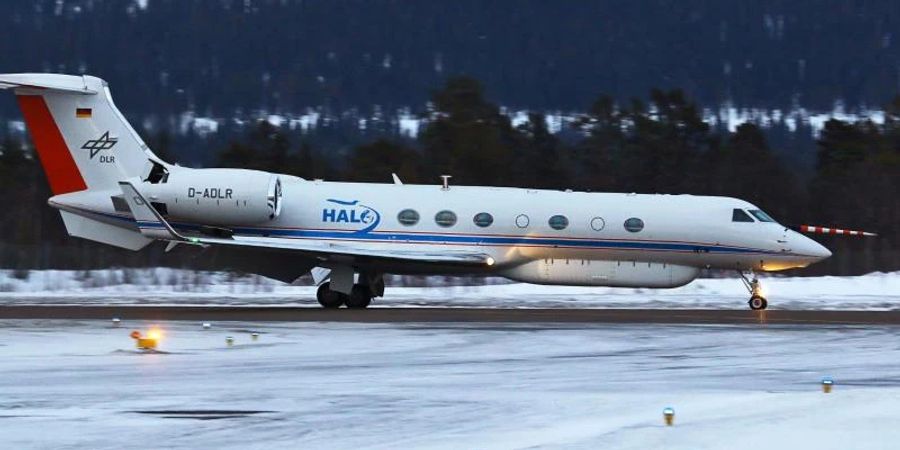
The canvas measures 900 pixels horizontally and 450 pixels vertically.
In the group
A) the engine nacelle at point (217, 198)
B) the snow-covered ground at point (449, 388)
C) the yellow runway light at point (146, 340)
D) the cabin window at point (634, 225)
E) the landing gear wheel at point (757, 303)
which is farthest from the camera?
the cabin window at point (634, 225)

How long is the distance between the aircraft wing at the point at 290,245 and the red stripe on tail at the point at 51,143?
7.10 ft

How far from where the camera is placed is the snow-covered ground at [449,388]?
11750 millimetres

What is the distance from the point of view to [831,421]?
12.3m

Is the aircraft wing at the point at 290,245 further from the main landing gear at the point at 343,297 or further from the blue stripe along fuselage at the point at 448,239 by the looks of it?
the main landing gear at the point at 343,297

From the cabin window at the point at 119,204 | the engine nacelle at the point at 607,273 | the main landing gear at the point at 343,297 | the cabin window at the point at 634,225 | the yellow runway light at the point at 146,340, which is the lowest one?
the yellow runway light at the point at 146,340

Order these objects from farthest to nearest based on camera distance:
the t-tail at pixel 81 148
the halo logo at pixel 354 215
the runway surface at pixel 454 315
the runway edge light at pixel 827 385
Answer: the t-tail at pixel 81 148, the halo logo at pixel 354 215, the runway surface at pixel 454 315, the runway edge light at pixel 827 385

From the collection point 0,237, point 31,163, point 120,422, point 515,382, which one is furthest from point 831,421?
point 31,163

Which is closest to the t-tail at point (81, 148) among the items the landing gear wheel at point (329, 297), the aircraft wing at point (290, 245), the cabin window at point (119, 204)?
the cabin window at point (119, 204)

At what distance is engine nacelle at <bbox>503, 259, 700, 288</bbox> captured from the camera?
27734mm

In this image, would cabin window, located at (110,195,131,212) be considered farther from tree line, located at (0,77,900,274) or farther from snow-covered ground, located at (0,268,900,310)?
tree line, located at (0,77,900,274)

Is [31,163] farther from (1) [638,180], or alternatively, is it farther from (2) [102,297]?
(2) [102,297]

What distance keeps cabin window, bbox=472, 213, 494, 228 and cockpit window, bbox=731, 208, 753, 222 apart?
4.58 m

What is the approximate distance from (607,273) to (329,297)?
518cm

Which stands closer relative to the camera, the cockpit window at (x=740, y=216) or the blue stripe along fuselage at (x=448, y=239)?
the blue stripe along fuselage at (x=448, y=239)
